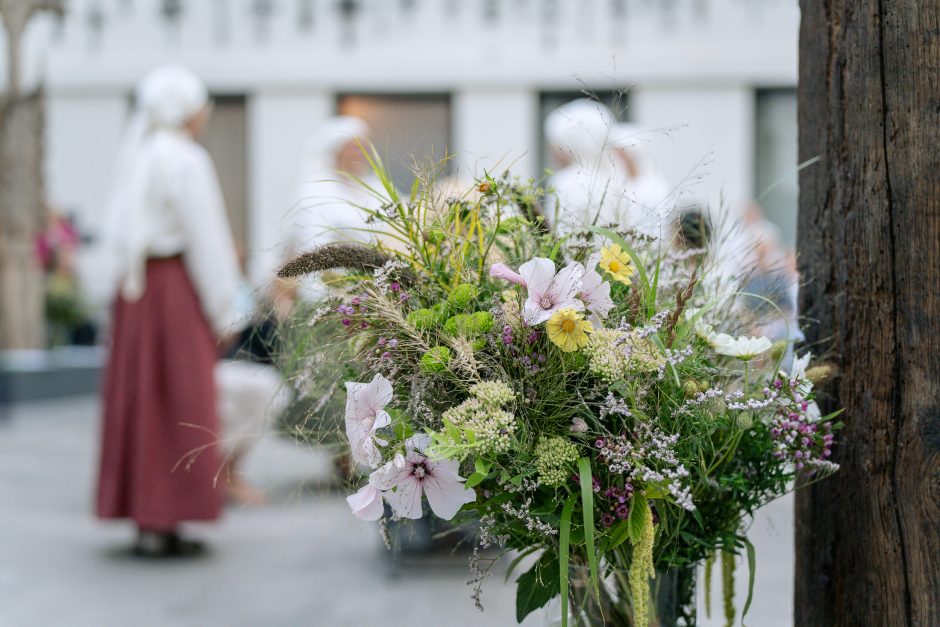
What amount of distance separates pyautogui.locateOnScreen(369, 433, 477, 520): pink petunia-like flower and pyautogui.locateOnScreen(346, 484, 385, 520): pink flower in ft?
0.05

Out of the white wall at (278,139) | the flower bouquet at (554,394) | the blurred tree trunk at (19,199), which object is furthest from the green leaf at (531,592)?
the white wall at (278,139)

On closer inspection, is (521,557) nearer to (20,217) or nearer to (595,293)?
(595,293)

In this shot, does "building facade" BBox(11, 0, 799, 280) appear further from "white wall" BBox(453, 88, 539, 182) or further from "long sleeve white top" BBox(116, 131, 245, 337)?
"long sleeve white top" BBox(116, 131, 245, 337)

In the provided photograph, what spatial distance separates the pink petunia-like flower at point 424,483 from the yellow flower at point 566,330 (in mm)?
206

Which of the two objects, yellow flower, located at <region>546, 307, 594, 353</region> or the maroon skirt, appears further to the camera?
the maroon skirt

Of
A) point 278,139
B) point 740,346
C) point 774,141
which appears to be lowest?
point 740,346

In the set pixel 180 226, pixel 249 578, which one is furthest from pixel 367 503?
pixel 180 226

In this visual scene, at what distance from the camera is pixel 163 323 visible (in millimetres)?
5230

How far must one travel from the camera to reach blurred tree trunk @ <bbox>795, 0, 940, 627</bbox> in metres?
1.58

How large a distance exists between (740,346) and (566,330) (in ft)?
0.99

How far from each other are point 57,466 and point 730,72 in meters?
9.31

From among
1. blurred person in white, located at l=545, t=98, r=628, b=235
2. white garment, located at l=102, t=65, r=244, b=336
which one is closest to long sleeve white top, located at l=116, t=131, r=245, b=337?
white garment, located at l=102, t=65, r=244, b=336

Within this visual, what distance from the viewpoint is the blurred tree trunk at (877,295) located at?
5.18 ft

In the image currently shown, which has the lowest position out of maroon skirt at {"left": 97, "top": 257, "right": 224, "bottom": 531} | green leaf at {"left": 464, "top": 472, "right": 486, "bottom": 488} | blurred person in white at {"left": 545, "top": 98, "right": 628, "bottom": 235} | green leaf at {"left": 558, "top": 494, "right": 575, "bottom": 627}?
maroon skirt at {"left": 97, "top": 257, "right": 224, "bottom": 531}
